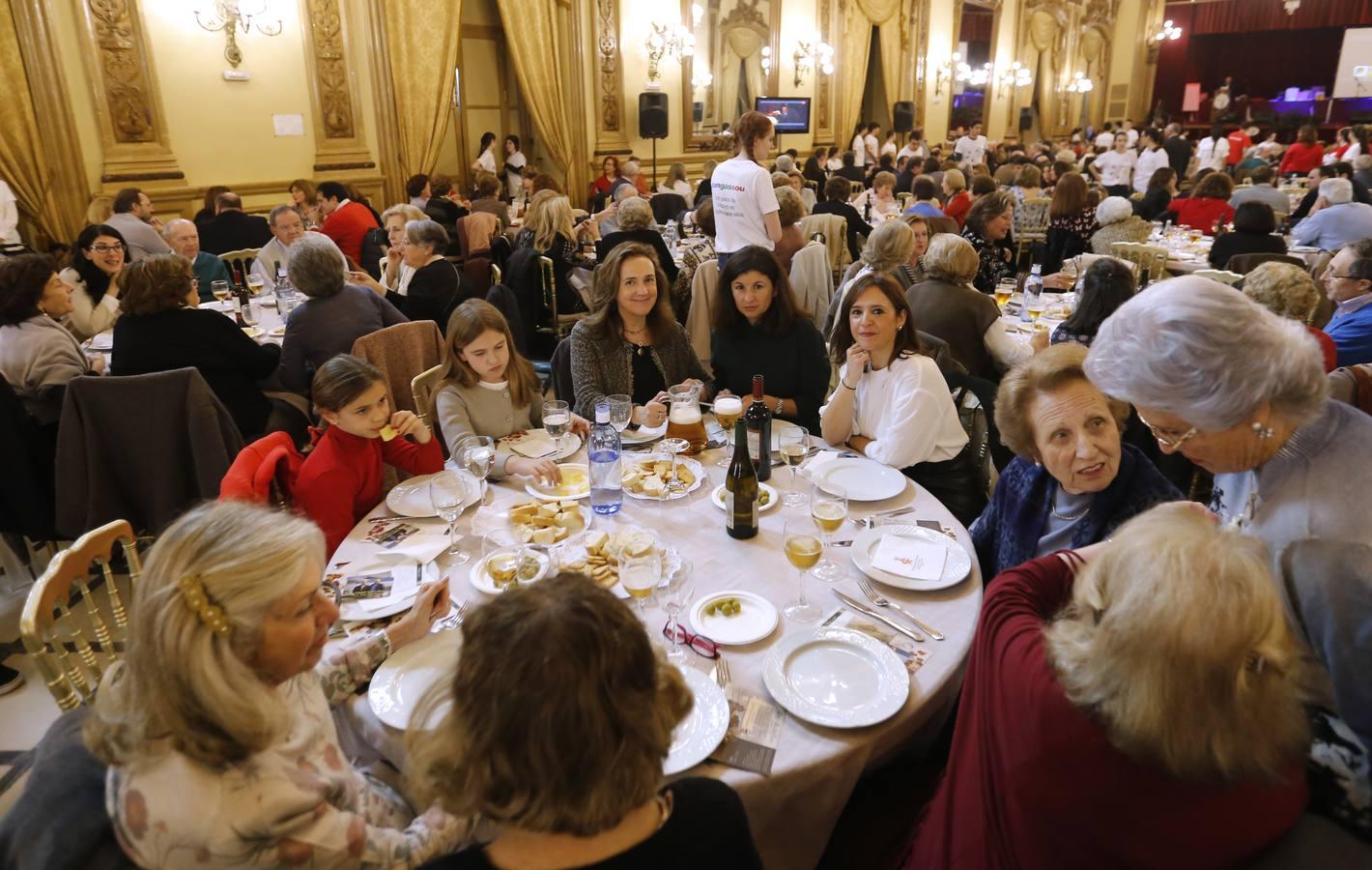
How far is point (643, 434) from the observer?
264 cm

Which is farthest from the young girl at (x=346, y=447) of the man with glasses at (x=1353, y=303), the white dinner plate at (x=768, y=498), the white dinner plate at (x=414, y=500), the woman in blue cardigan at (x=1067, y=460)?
the man with glasses at (x=1353, y=303)

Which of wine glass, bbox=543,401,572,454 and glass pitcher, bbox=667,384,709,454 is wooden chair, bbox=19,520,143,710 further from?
glass pitcher, bbox=667,384,709,454

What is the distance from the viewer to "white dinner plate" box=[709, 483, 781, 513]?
215cm

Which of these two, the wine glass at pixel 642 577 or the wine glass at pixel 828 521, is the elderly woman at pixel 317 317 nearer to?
the wine glass at pixel 642 577

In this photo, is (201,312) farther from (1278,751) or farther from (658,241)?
(1278,751)

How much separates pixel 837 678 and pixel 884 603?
28cm

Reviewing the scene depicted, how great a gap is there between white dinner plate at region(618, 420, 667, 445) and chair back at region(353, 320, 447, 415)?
3.52 feet

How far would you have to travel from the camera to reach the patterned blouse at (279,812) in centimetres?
103

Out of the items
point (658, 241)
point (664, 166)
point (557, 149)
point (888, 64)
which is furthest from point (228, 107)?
point (888, 64)

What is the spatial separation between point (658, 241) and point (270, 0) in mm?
4752

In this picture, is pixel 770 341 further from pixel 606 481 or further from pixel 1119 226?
pixel 1119 226

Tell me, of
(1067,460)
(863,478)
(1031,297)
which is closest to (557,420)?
(863,478)

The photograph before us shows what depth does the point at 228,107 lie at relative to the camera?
6.97 m

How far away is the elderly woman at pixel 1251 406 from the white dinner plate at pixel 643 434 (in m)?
1.43
